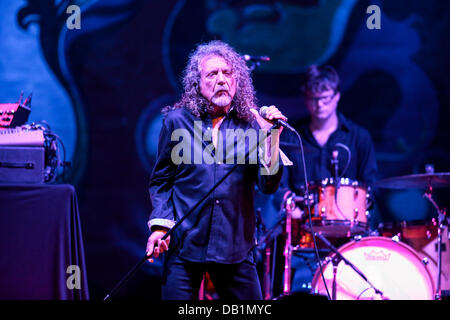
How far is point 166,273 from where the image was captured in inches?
122

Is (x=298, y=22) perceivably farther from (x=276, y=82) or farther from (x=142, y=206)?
(x=142, y=206)

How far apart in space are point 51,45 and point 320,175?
317cm

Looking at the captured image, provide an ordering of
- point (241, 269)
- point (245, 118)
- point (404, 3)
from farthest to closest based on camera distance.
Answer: point (404, 3) < point (245, 118) < point (241, 269)

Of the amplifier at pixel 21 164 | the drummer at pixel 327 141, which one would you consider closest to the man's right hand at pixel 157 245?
the amplifier at pixel 21 164

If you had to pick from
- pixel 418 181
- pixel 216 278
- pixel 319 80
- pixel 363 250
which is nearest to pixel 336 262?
pixel 363 250

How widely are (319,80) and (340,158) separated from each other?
85 cm

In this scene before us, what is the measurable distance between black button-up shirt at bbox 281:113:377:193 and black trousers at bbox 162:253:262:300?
2.78 m

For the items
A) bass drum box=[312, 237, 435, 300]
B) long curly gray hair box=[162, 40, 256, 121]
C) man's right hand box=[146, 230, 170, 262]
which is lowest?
bass drum box=[312, 237, 435, 300]

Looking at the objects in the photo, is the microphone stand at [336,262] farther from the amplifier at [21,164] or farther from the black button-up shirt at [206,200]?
the amplifier at [21,164]

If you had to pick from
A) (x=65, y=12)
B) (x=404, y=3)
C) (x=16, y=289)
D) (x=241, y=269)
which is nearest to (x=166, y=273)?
(x=241, y=269)

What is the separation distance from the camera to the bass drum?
516cm

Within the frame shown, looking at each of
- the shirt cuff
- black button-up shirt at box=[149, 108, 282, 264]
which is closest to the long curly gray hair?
black button-up shirt at box=[149, 108, 282, 264]

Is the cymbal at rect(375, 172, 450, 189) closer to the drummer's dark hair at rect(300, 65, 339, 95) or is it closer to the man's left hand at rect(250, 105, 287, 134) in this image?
the drummer's dark hair at rect(300, 65, 339, 95)

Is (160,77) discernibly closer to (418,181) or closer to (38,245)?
(418,181)
